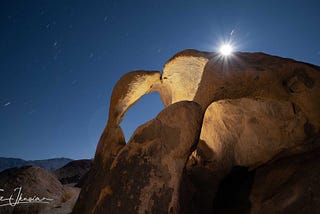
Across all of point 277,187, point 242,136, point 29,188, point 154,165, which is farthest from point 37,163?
point 277,187

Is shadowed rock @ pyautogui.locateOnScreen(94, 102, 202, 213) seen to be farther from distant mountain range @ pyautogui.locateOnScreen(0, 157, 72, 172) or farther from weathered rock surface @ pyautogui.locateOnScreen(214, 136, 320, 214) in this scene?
distant mountain range @ pyautogui.locateOnScreen(0, 157, 72, 172)

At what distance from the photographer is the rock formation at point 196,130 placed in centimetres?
281

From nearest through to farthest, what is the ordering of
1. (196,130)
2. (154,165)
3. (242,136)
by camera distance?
(154,165), (196,130), (242,136)

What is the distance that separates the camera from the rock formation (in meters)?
2.81

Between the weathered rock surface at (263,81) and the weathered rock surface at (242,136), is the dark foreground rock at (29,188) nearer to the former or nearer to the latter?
the weathered rock surface at (242,136)

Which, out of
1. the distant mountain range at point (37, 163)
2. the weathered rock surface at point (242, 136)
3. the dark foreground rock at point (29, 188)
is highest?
the distant mountain range at point (37, 163)

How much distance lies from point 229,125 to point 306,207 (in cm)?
247

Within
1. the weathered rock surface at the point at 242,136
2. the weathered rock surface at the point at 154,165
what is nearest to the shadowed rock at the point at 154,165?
the weathered rock surface at the point at 154,165

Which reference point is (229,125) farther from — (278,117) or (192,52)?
(192,52)

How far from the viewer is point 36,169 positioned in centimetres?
771

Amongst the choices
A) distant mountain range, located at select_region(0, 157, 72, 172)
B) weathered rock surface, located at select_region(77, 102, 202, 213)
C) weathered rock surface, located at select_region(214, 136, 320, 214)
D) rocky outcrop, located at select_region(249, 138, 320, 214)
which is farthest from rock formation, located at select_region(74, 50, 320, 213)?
distant mountain range, located at select_region(0, 157, 72, 172)

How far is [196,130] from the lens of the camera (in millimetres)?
3061

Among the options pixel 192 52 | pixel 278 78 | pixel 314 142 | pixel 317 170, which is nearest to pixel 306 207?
pixel 317 170

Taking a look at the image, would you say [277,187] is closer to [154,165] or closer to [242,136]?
[242,136]
